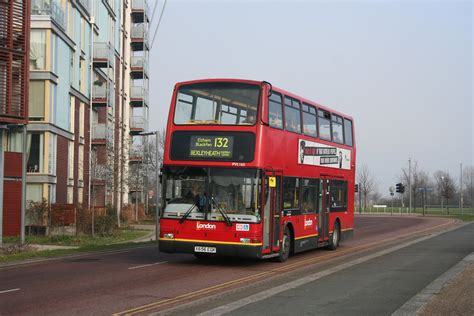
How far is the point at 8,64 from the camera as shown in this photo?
2211cm

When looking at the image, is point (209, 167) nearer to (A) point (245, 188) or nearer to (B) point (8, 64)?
(A) point (245, 188)

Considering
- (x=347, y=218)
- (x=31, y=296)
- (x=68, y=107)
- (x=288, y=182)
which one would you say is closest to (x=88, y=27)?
(x=68, y=107)

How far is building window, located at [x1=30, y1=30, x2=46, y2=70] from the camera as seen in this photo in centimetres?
3098

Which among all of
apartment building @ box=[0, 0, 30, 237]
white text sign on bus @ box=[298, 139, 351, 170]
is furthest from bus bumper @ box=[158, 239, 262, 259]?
apartment building @ box=[0, 0, 30, 237]

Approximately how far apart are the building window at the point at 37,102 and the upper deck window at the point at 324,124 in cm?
1696

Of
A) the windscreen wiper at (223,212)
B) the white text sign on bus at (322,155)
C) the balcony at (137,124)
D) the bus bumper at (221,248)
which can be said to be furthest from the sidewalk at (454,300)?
the balcony at (137,124)

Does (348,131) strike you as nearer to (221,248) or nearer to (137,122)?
(221,248)

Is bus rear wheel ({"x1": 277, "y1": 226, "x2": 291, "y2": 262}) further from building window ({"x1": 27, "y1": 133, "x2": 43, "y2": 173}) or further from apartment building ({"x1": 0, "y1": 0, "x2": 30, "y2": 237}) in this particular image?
building window ({"x1": 27, "y1": 133, "x2": 43, "y2": 173})

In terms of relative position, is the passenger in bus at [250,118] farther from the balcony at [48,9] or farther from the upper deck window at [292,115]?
the balcony at [48,9]

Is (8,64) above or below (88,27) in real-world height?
below

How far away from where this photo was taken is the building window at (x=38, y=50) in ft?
102

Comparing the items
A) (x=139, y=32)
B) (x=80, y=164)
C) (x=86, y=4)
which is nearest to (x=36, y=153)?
(x=80, y=164)

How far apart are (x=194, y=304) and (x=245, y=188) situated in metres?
5.30

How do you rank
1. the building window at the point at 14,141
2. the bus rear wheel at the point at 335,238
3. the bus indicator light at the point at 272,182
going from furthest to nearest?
1. the building window at the point at 14,141
2. the bus rear wheel at the point at 335,238
3. the bus indicator light at the point at 272,182
